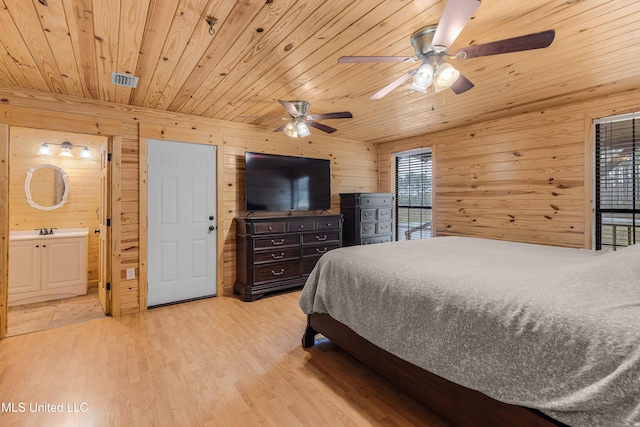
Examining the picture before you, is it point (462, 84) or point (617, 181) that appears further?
point (617, 181)

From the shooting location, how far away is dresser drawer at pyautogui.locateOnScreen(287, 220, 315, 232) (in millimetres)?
3893

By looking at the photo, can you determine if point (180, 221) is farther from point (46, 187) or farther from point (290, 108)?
point (46, 187)

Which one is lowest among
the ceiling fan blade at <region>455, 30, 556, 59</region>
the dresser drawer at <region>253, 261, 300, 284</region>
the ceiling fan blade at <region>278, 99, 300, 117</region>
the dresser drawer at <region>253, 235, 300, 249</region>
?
the dresser drawer at <region>253, 261, 300, 284</region>

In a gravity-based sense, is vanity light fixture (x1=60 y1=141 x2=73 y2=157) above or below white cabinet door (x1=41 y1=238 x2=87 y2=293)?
above

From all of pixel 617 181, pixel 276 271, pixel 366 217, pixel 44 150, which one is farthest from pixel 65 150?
pixel 617 181

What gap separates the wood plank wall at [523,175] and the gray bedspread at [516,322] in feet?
5.02

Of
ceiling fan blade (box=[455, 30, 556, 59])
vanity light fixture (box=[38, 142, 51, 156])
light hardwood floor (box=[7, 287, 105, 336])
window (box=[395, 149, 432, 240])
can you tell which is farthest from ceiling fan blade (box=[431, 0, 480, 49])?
vanity light fixture (box=[38, 142, 51, 156])

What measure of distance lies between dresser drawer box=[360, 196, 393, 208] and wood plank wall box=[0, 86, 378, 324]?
0.96 meters

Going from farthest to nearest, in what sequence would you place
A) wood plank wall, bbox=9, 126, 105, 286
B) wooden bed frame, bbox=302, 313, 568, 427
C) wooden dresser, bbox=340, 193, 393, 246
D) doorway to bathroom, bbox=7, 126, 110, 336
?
1. wooden dresser, bbox=340, 193, 393, 246
2. wood plank wall, bbox=9, 126, 105, 286
3. doorway to bathroom, bbox=7, 126, 110, 336
4. wooden bed frame, bbox=302, 313, 568, 427

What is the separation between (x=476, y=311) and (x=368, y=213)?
3.46 m

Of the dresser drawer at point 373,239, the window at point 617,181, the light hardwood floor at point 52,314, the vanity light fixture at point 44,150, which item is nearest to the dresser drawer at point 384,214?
the dresser drawer at point 373,239

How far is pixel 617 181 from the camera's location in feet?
9.80

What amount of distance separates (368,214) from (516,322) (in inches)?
141

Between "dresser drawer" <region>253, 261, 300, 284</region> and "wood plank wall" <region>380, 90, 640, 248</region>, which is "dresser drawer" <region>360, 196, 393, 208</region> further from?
"dresser drawer" <region>253, 261, 300, 284</region>
